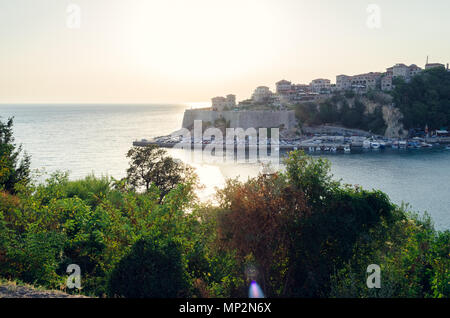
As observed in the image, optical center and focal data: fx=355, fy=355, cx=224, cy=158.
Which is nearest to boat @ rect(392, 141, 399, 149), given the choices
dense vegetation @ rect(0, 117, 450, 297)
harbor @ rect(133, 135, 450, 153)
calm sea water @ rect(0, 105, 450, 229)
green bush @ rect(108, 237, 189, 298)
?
harbor @ rect(133, 135, 450, 153)

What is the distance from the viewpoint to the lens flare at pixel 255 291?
5264 millimetres

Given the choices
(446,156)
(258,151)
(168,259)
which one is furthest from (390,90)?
(168,259)

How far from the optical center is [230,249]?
5.51 m

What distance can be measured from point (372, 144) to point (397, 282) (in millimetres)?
35185

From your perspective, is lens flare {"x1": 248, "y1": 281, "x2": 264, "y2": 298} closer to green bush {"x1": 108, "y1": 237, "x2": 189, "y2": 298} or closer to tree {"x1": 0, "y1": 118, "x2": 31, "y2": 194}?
green bush {"x1": 108, "y1": 237, "x2": 189, "y2": 298}

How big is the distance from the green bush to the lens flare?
3.82 ft

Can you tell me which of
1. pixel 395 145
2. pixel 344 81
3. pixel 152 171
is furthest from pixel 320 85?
pixel 152 171

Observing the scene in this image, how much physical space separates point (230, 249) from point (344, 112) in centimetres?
4435

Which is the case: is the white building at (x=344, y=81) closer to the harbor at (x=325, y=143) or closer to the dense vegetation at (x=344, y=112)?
the dense vegetation at (x=344, y=112)

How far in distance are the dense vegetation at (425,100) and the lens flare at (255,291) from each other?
44.0m

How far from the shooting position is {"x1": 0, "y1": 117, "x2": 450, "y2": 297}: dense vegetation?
4699mm

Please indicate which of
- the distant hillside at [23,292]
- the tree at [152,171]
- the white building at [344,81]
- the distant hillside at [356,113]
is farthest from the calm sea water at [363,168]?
the white building at [344,81]

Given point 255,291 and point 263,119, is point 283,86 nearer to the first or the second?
point 263,119

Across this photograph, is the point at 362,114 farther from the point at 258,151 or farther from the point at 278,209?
the point at 278,209
